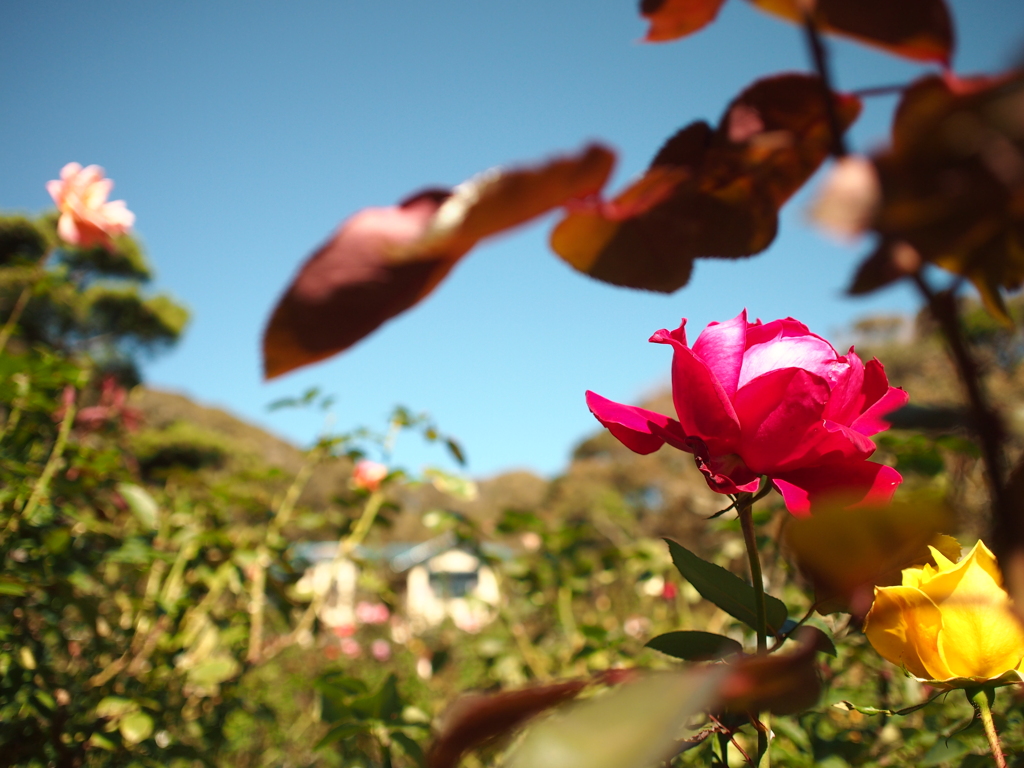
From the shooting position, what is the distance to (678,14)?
25 centimetres

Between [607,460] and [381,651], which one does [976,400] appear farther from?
[607,460]

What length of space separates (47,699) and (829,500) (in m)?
0.95

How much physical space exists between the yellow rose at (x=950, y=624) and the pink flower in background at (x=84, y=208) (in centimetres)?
154

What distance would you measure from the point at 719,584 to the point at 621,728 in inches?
8.5

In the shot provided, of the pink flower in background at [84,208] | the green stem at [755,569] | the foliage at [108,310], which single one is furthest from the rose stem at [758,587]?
the foliage at [108,310]

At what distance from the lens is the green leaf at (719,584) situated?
33 cm

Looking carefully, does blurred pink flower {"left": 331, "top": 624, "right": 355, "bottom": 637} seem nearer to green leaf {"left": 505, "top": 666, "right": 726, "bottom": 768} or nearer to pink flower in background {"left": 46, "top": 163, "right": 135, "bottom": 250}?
pink flower in background {"left": 46, "top": 163, "right": 135, "bottom": 250}

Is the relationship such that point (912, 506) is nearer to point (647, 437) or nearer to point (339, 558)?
point (647, 437)

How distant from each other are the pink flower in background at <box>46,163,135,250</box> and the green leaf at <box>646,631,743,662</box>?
4.78 ft

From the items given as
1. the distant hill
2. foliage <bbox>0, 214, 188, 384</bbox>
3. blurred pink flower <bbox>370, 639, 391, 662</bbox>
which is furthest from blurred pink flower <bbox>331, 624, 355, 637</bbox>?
foliage <bbox>0, 214, 188, 384</bbox>

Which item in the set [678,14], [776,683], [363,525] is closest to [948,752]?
[776,683]

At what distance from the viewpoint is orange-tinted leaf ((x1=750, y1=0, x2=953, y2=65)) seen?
0.67 feet

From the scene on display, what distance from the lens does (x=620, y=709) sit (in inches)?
5.7

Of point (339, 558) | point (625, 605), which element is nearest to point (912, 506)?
point (339, 558)
